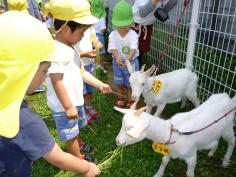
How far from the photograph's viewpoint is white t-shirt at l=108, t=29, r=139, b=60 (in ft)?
13.6

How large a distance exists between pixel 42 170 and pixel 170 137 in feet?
4.79

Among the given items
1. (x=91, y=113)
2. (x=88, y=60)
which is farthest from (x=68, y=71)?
(x=91, y=113)

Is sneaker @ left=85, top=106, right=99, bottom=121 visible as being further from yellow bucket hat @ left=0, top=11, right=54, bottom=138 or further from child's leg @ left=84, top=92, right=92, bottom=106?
yellow bucket hat @ left=0, top=11, right=54, bottom=138

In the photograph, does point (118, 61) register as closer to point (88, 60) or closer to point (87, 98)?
point (88, 60)

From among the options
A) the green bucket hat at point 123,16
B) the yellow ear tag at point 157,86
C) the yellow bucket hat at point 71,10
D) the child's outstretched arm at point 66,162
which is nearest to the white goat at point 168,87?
the yellow ear tag at point 157,86


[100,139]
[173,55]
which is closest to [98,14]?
[173,55]

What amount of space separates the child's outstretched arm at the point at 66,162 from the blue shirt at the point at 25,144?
5cm

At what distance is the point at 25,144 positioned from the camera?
57.4 inches

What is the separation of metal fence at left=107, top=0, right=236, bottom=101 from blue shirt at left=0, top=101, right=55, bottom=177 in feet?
8.55

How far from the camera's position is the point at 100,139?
3676 millimetres

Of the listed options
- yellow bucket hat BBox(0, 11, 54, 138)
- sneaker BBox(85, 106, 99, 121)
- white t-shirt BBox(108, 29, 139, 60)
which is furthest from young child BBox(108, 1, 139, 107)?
yellow bucket hat BBox(0, 11, 54, 138)

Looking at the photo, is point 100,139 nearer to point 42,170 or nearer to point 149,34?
point 42,170

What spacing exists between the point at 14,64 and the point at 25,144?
0.44m

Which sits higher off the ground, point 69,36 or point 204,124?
point 69,36
